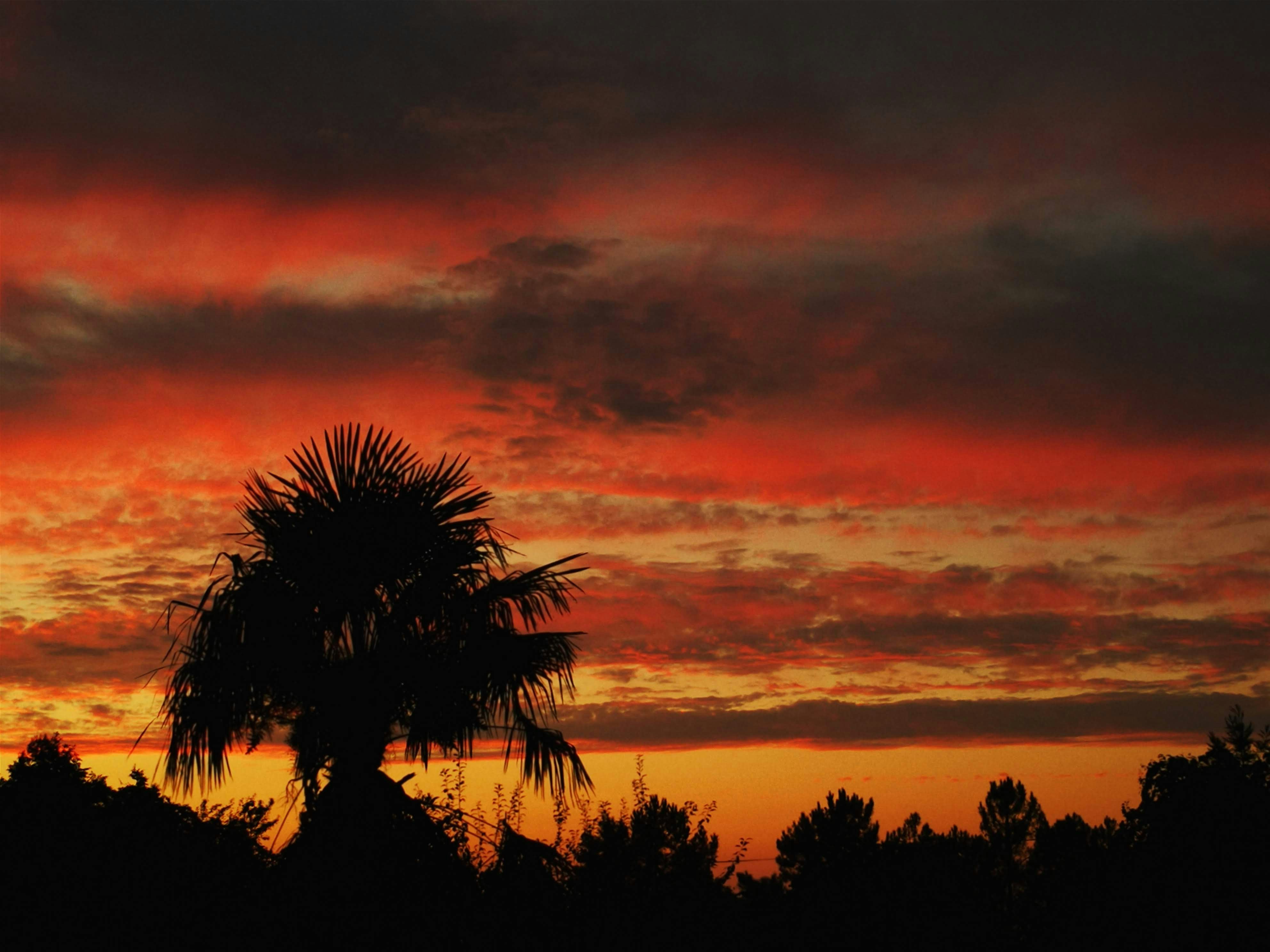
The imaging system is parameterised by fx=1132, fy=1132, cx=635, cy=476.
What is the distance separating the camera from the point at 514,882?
14.0 m

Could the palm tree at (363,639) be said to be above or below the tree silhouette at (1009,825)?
above

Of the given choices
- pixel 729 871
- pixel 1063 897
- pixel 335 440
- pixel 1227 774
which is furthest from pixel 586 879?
pixel 1063 897

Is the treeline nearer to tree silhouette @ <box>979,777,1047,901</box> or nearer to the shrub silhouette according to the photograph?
the shrub silhouette

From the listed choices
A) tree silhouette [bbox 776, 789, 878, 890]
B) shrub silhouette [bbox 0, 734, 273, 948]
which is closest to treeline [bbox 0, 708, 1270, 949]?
shrub silhouette [bbox 0, 734, 273, 948]

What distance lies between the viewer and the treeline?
496 inches

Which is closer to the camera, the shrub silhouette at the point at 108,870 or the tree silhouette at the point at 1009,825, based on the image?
the shrub silhouette at the point at 108,870

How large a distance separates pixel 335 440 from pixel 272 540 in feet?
5.28

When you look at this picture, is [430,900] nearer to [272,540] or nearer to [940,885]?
[272,540]

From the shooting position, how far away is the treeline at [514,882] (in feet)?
41.4

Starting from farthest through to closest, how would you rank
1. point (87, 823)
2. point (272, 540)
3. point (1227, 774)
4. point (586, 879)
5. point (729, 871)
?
1. point (1227, 774)
2. point (729, 871)
3. point (586, 879)
4. point (272, 540)
5. point (87, 823)

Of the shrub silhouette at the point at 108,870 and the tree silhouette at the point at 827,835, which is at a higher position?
the shrub silhouette at the point at 108,870

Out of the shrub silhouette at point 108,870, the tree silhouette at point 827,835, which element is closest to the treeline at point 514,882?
the shrub silhouette at point 108,870

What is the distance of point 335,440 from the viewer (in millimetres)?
15492

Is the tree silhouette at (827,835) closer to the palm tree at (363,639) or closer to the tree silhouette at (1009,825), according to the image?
the tree silhouette at (1009,825)
